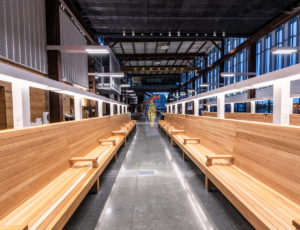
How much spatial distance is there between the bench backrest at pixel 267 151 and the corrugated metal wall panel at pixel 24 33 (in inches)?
193

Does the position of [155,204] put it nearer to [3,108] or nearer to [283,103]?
[283,103]

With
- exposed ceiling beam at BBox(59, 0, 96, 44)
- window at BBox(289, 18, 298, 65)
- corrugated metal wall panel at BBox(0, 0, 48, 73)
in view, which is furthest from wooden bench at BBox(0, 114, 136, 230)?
window at BBox(289, 18, 298, 65)

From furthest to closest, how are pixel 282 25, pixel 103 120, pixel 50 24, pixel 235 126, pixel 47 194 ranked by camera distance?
1. pixel 282 25
2. pixel 50 24
3. pixel 103 120
4. pixel 235 126
5. pixel 47 194

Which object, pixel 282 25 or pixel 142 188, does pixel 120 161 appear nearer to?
pixel 142 188

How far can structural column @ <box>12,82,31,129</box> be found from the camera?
1.57 m

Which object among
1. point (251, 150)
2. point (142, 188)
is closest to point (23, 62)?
point (142, 188)

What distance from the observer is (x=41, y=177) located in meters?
1.70

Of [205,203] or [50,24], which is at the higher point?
[50,24]

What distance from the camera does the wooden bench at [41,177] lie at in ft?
4.09

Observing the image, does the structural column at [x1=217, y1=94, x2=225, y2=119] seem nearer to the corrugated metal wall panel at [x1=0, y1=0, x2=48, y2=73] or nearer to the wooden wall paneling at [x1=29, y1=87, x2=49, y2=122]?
the corrugated metal wall panel at [x1=0, y1=0, x2=48, y2=73]

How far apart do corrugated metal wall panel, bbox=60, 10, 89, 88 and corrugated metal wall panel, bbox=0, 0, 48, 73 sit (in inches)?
32.3

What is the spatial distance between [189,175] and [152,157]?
1263mm

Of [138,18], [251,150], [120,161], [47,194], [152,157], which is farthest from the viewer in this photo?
[138,18]

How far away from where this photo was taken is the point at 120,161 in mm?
3777
